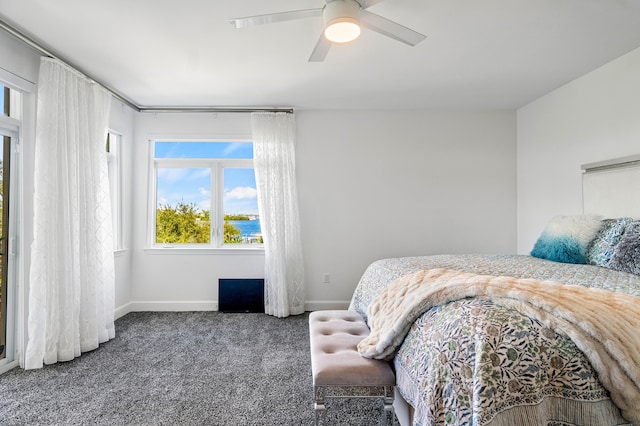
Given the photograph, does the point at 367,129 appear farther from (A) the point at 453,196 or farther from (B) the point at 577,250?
(B) the point at 577,250

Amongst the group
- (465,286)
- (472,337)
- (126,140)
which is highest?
(126,140)

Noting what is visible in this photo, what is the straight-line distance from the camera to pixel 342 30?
1836mm

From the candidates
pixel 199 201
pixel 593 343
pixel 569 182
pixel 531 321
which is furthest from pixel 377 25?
pixel 199 201

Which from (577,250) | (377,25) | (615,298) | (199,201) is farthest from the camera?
(199,201)

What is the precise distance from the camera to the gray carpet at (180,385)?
1.93 metres

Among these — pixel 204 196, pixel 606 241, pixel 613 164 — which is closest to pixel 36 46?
pixel 204 196

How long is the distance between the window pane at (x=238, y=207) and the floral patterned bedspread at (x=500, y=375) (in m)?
3.13

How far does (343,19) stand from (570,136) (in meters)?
2.79

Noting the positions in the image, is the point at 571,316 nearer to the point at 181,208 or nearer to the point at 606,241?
the point at 606,241

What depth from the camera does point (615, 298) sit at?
1.28 metres

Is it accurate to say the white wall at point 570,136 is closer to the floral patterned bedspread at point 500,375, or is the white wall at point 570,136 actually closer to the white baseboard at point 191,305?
the white baseboard at point 191,305

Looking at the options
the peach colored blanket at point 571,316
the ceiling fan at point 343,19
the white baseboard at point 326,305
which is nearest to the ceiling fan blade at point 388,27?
the ceiling fan at point 343,19

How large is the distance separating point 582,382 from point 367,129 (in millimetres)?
3423

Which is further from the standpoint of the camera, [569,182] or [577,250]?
[569,182]
